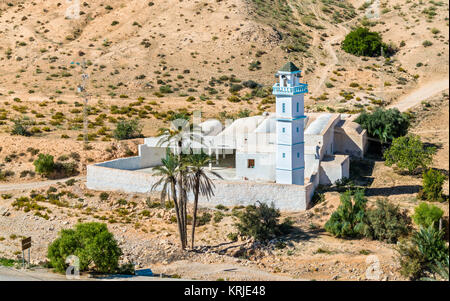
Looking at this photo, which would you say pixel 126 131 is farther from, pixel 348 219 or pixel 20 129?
pixel 348 219

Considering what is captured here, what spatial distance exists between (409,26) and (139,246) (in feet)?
198

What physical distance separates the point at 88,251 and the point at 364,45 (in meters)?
54.9

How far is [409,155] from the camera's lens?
39.6 metres

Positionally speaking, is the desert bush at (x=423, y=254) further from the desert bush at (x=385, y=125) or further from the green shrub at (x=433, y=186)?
the desert bush at (x=385, y=125)

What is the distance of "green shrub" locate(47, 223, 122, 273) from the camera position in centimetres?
2670

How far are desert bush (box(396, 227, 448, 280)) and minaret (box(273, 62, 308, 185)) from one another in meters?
10.1

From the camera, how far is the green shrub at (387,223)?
1179 inches

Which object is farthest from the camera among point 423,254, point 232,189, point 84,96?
point 84,96

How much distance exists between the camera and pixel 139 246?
31484 millimetres

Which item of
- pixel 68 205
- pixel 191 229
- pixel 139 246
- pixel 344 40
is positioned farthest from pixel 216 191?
pixel 344 40

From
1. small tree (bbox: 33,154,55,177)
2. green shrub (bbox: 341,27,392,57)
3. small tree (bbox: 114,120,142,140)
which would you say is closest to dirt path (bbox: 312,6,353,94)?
green shrub (bbox: 341,27,392,57)

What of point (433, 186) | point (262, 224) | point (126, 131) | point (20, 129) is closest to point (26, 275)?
point (262, 224)

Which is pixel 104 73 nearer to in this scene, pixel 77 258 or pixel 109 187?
pixel 109 187

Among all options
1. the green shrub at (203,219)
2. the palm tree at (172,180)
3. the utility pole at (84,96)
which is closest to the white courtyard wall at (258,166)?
the green shrub at (203,219)
